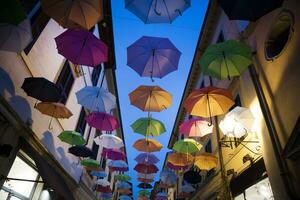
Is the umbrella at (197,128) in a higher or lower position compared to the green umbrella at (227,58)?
lower

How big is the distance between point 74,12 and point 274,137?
22.3 feet

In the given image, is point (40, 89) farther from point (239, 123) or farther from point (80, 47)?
point (239, 123)

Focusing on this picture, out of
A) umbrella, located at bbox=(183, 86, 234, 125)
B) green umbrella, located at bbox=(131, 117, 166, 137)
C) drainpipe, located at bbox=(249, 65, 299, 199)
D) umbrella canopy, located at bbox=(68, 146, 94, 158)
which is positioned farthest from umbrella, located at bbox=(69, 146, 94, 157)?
drainpipe, located at bbox=(249, 65, 299, 199)

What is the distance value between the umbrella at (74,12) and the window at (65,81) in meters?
4.55

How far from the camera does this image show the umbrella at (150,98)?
916 centimetres

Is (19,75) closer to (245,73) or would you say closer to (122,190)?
(245,73)

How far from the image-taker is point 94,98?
986cm

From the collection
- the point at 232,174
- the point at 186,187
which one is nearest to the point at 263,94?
the point at 232,174

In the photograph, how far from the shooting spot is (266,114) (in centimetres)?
699

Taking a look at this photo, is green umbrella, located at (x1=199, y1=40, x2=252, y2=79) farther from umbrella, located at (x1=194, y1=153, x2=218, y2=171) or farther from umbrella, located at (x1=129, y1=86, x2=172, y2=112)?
umbrella, located at (x1=194, y1=153, x2=218, y2=171)

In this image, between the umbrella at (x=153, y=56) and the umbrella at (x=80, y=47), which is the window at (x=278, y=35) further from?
the umbrella at (x=80, y=47)

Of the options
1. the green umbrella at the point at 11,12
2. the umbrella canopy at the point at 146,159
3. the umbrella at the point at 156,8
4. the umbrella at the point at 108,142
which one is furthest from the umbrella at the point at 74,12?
the umbrella canopy at the point at 146,159

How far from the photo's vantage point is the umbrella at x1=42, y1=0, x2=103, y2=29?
20.9 feet

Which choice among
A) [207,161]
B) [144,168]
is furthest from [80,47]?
[144,168]
